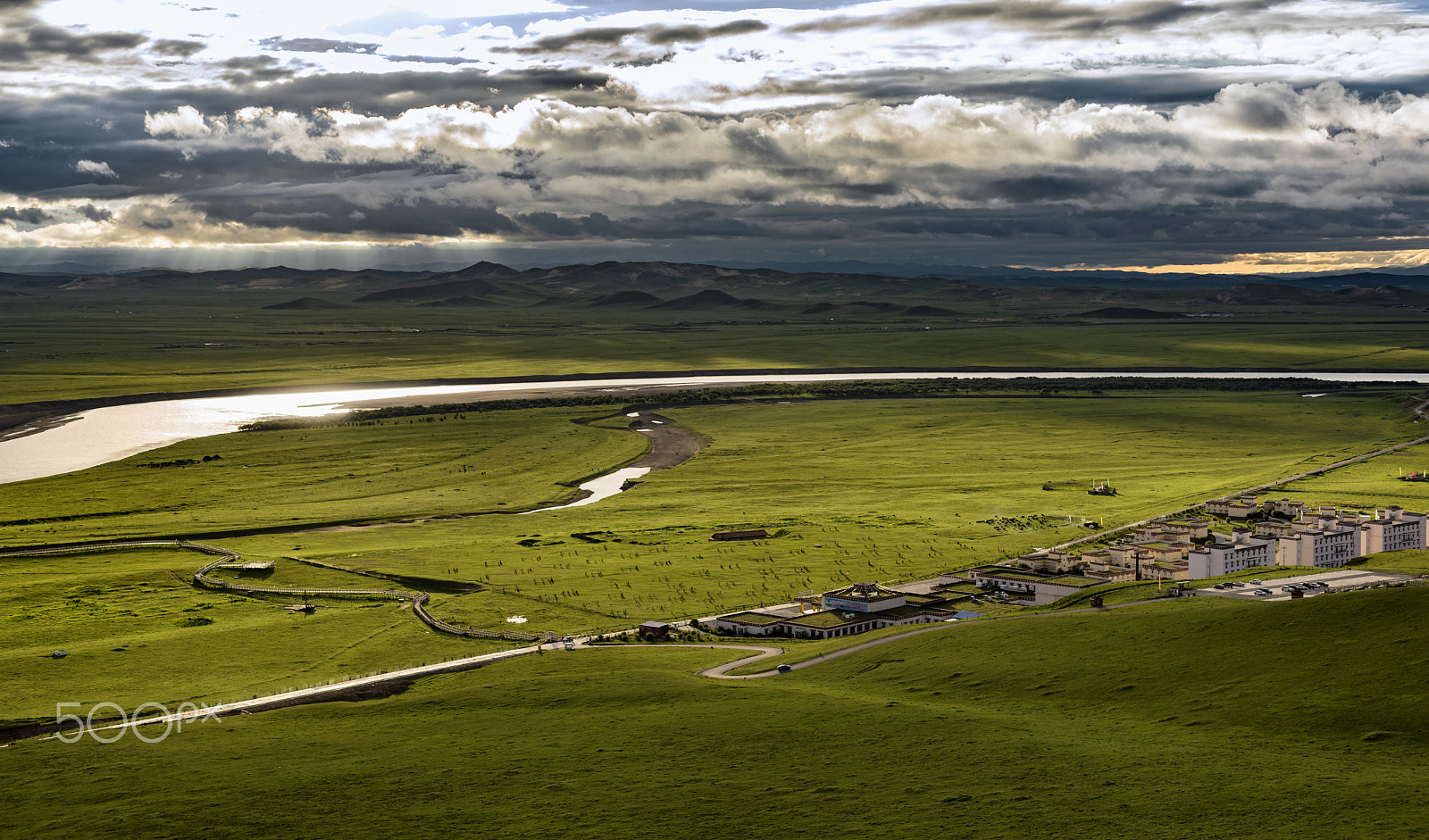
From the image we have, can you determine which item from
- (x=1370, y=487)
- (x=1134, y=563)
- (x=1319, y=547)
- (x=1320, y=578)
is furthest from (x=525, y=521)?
(x=1370, y=487)

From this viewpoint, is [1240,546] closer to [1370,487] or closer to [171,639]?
[1370,487]

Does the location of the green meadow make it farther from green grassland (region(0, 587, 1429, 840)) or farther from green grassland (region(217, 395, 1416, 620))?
green grassland (region(0, 587, 1429, 840))

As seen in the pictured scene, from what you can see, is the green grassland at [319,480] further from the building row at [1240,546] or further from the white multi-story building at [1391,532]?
the white multi-story building at [1391,532]

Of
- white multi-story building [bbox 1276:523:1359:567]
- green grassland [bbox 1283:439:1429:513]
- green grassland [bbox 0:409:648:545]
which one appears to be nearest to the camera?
white multi-story building [bbox 1276:523:1359:567]

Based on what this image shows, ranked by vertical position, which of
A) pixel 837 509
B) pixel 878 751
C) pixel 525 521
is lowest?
pixel 837 509

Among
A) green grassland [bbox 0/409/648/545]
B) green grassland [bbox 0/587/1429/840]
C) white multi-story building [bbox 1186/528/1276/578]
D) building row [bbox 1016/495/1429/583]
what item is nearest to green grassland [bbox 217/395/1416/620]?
building row [bbox 1016/495/1429/583]

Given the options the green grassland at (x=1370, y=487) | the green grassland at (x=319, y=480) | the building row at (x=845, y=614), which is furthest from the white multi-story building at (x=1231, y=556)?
the green grassland at (x=319, y=480)

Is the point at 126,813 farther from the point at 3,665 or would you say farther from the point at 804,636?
the point at 804,636
